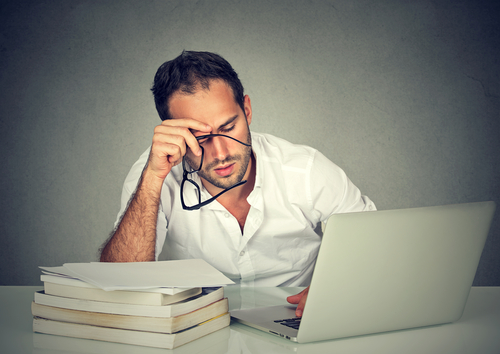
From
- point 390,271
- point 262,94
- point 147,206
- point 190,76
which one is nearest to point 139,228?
point 147,206

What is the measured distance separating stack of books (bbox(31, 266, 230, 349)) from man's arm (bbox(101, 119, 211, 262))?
66cm

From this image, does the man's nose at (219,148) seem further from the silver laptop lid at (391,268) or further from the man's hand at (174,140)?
the silver laptop lid at (391,268)

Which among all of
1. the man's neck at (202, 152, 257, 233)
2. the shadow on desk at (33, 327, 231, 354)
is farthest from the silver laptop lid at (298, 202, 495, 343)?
the man's neck at (202, 152, 257, 233)

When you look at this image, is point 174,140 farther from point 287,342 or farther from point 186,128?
Result: point 287,342

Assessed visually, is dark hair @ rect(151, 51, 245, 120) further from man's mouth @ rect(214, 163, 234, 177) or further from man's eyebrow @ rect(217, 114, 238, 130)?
man's mouth @ rect(214, 163, 234, 177)

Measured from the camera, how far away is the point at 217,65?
1.68 m

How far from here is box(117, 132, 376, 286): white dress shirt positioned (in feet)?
5.53

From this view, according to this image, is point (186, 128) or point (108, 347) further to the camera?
point (186, 128)

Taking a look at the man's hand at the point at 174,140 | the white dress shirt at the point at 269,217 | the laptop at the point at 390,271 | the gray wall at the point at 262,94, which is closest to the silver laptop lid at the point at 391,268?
the laptop at the point at 390,271

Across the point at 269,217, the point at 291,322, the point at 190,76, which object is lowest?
the point at 291,322

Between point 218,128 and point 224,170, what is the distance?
0.55 feet

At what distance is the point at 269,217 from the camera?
5.71 ft

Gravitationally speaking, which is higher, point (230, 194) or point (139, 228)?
point (230, 194)

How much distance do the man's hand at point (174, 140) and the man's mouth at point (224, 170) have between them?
0.20 metres
